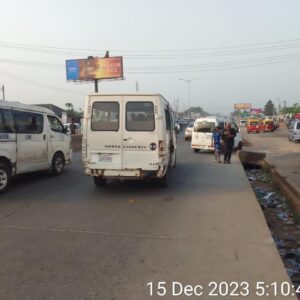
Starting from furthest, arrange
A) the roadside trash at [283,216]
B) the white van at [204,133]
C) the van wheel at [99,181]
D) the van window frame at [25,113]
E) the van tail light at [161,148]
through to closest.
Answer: the white van at [204,133], the van window frame at [25,113], the van wheel at [99,181], the van tail light at [161,148], the roadside trash at [283,216]

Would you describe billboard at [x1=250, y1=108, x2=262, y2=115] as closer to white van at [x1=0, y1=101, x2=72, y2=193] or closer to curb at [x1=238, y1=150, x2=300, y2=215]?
curb at [x1=238, y1=150, x2=300, y2=215]

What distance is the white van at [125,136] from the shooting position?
389 inches

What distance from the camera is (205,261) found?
207 inches

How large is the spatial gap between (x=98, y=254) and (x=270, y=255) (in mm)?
2220

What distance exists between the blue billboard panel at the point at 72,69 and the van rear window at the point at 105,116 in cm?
4353

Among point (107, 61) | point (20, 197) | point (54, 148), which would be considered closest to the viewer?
point (20, 197)

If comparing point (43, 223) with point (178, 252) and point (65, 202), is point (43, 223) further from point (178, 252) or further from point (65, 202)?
point (178, 252)

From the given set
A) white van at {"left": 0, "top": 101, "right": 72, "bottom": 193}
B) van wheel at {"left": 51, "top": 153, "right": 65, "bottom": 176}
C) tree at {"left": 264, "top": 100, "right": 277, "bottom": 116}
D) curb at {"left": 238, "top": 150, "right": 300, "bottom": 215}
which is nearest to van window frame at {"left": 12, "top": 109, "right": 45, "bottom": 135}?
white van at {"left": 0, "top": 101, "right": 72, "bottom": 193}

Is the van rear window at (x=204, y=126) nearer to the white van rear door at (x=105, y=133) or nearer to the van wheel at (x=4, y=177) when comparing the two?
the white van rear door at (x=105, y=133)

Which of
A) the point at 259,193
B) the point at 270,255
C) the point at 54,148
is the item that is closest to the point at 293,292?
the point at 270,255

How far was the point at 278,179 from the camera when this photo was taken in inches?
489

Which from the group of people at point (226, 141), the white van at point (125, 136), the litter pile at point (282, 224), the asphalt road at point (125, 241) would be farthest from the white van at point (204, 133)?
the white van at point (125, 136)

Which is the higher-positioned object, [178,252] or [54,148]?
[54,148]

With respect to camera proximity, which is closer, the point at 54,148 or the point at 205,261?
the point at 205,261
